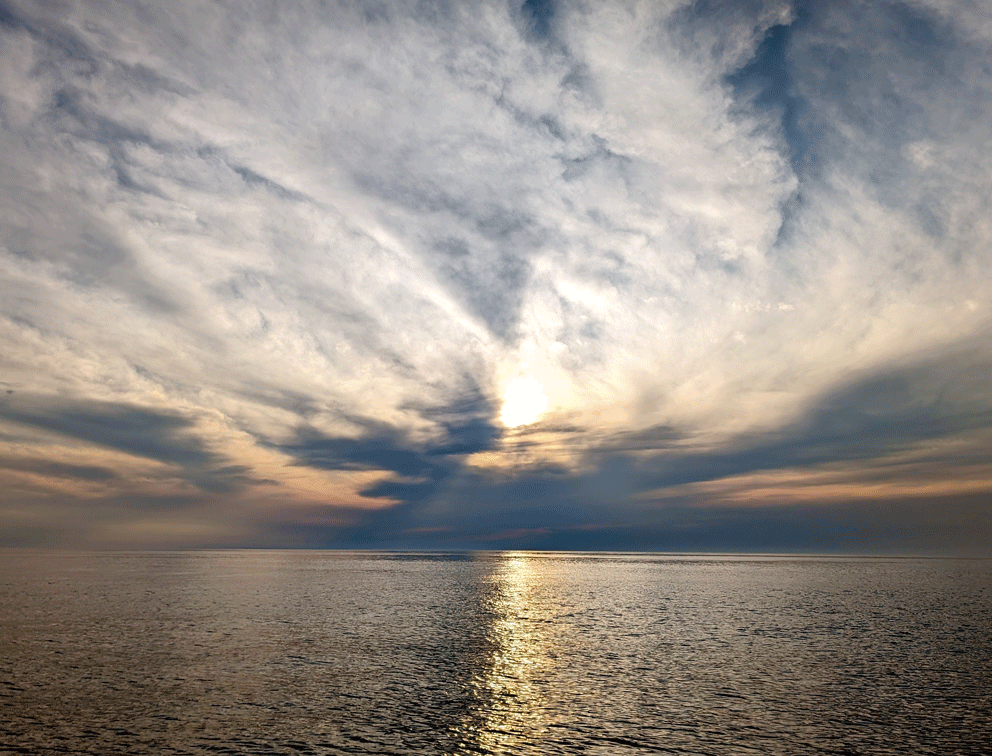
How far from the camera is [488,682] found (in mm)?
31953

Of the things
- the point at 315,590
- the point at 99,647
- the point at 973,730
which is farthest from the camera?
the point at 315,590

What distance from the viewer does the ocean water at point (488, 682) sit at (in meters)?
22.7

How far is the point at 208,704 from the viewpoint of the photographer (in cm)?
2712

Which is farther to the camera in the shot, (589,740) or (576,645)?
(576,645)

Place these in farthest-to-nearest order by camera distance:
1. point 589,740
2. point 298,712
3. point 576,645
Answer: point 576,645, point 298,712, point 589,740

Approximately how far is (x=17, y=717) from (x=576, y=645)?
3218cm

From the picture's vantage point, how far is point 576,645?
43.5 m

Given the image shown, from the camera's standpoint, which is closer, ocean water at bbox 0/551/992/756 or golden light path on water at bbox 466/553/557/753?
ocean water at bbox 0/551/992/756

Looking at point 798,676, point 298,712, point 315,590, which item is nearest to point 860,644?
point 798,676

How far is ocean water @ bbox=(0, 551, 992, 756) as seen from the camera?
894 inches

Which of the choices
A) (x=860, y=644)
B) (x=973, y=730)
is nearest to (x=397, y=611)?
(x=860, y=644)

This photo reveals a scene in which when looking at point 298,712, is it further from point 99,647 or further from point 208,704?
point 99,647

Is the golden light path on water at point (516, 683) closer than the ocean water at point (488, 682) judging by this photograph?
No

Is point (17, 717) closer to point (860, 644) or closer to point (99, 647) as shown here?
point (99, 647)
